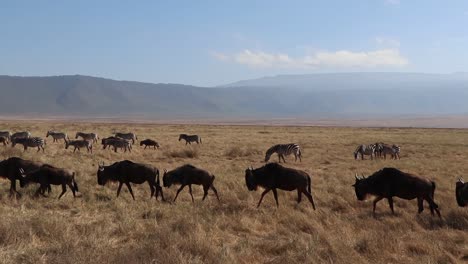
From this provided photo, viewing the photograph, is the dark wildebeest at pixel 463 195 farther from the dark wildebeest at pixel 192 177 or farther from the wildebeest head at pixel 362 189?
the dark wildebeest at pixel 192 177

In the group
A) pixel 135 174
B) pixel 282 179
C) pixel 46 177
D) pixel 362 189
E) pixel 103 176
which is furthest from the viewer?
pixel 103 176

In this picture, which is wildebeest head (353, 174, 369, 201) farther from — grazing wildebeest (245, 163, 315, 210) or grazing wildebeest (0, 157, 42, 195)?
grazing wildebeest (0, 157, 42, 195)

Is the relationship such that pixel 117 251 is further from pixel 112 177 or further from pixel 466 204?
pixel 466 204

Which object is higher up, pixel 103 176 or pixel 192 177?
pixel 192 177

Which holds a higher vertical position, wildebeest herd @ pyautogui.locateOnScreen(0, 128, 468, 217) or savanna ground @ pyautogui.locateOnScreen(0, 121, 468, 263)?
wildebeest herd @ pyautogui.locateOnScreen(0, 128, 468, 217)

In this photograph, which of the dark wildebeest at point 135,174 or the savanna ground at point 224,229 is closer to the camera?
the savanna ground at point 224,229

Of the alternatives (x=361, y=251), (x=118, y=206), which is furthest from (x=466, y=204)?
(x=118, y=206)

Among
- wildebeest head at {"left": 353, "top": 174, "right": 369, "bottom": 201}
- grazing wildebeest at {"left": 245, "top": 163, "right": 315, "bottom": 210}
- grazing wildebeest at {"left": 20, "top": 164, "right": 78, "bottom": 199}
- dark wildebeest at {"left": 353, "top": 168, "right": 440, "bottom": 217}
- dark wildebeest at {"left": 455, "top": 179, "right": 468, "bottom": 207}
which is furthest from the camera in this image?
grazing wildebeest at {"left": 20, "top": 164, "right": 78, "bottom": 199}

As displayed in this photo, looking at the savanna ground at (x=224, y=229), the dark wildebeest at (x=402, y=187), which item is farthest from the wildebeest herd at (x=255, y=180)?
the savanna ground at (x=224, y=229)

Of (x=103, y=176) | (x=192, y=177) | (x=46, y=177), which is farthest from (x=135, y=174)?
(x=46, y=177)

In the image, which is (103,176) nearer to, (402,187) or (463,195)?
(402,187)

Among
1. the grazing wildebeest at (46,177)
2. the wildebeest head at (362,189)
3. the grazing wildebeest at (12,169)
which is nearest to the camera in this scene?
the wildebeest head at (362,189)

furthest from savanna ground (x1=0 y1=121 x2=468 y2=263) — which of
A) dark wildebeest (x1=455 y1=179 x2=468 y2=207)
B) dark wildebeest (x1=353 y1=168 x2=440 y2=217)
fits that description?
dark wildebeest (x1=353 y1=168 x2=440 y2=217)

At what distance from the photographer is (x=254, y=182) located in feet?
45.0
